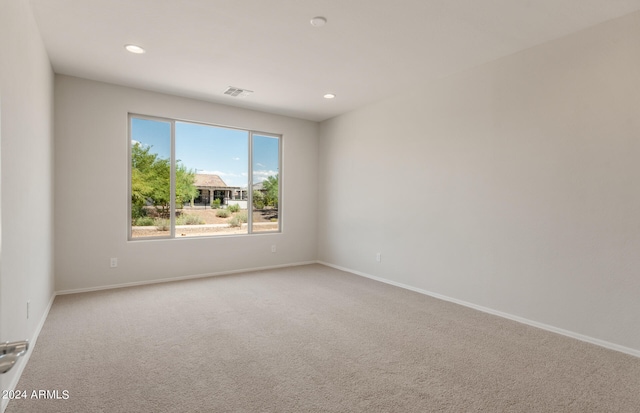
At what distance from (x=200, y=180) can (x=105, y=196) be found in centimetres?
124

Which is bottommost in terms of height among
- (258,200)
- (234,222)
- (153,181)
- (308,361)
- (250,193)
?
(308,361)

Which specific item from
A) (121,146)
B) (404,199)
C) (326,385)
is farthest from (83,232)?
(404,199)

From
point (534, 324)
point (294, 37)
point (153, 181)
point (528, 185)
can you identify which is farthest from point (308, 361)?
point (153, 181)

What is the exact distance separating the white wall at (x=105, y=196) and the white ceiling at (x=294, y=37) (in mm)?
330

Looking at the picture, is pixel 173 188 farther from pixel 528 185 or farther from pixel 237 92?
pixel 528 185

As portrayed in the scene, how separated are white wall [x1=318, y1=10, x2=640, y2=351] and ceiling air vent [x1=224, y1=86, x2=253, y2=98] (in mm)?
1858

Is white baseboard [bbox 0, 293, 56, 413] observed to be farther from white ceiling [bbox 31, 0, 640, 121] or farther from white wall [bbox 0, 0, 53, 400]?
white ceiling [bbox 31, 0, 640, 121]

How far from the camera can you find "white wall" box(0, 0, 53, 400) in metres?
1.94

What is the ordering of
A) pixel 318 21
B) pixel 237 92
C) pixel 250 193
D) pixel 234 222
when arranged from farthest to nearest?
1. pixel 250 193
2. pixel 234 222
3. pixel 237 92
4. pixel 318 21

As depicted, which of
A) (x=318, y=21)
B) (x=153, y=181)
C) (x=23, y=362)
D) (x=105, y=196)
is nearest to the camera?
(x=23, y=362)

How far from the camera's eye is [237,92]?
14.8 feet

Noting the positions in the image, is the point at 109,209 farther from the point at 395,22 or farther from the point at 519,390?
the point at 519,390

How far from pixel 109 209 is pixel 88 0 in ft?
8.05

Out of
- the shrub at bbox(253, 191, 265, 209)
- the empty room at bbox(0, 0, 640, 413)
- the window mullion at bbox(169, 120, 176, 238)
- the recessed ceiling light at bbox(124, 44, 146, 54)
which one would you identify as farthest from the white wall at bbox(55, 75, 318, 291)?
the recessed ceiling light at bbox(124, 44, 146, 54)
